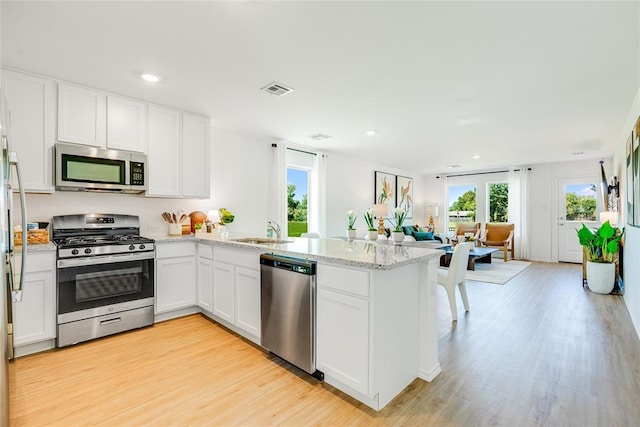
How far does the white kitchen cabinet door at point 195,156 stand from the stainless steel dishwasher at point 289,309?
176cm

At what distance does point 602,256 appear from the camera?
4.57 metres

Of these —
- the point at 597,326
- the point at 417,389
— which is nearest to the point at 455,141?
the point at 597,326

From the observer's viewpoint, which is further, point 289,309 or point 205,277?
point 205,277

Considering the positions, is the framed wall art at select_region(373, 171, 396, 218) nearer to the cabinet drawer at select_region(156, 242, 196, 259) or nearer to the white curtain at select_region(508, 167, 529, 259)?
the white curtain at select_region(508, 167, 529, 259)

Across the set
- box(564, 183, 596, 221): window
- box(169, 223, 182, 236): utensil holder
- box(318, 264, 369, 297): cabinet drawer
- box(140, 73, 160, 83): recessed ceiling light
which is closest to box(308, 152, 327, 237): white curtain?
box(169, 223, 182, 236): utensil holder

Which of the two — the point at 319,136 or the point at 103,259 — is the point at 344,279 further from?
the point at 319,136

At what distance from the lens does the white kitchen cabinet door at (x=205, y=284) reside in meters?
3.23

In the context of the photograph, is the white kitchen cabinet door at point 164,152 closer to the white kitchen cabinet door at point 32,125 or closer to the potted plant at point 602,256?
the white kitchen cabinet door at point 32,125

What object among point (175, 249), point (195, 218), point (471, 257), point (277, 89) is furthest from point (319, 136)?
point (471, 257)

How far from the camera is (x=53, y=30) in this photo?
2059 mm

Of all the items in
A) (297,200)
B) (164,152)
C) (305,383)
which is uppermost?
(164,152)

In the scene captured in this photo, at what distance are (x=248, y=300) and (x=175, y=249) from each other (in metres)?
1.18

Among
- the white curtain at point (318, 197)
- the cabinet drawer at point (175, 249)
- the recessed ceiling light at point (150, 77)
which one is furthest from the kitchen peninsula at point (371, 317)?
the white curtain at point (318, 197)

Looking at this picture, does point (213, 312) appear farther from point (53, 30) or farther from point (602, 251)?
point (602, 251)
